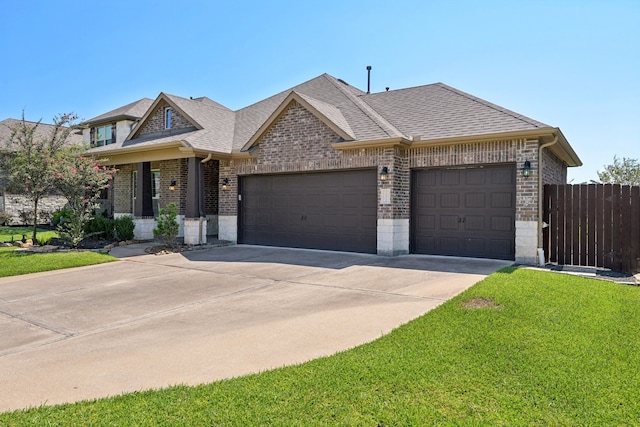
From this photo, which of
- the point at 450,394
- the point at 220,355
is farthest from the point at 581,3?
the point at 220,355

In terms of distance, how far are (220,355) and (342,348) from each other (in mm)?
1310

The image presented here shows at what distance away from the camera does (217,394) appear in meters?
3.43

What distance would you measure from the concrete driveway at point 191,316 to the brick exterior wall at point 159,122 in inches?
318

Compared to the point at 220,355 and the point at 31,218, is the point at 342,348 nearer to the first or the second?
the point at 220,355

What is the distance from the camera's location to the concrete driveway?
13.2 ft

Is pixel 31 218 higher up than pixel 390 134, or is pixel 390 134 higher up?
pixel 390 134

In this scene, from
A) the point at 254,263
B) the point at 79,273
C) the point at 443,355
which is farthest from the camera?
the point at 254,263

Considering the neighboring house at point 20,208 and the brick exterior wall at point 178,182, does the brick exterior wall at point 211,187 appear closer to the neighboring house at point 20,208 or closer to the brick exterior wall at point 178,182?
the brick exterior wall at point 178,182

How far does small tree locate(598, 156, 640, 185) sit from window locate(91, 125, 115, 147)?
108 ft

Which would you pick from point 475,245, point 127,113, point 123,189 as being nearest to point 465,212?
point 475,245

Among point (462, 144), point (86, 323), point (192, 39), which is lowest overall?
point (86, 323)

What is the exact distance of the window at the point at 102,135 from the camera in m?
21.9

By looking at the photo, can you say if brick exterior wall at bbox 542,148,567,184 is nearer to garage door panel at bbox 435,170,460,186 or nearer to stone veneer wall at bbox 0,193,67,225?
garage door panel at bbox 435,170,460,186

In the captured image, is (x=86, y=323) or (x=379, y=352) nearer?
(x=379, y=352)
